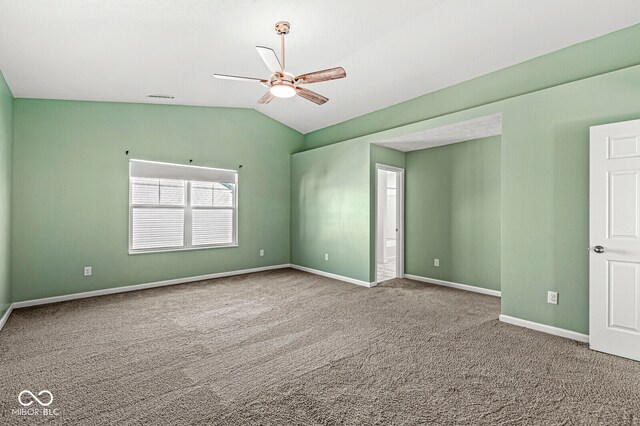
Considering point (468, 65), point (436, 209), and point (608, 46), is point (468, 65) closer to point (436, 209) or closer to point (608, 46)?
point (608, 46)

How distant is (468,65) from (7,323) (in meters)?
6.34

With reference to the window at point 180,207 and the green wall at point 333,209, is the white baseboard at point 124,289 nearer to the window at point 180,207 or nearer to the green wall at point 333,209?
the window at point 180,207

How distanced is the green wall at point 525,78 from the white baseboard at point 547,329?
2.67m

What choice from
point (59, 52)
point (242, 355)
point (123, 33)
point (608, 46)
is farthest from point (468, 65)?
point (59, 52)

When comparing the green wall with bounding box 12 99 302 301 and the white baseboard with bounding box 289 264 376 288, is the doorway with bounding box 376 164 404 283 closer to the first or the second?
the white baseboard with bounding box 289 264 376 288

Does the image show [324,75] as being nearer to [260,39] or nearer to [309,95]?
[309,95]

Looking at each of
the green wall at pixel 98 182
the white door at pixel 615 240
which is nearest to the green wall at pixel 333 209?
the green wall at pixel 98 182

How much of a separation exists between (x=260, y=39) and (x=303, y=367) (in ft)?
10.9

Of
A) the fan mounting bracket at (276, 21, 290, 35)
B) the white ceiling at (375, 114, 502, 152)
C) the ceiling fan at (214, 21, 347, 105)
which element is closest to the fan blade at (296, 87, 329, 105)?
the ceiling fan at (214, 21, 347, 105)

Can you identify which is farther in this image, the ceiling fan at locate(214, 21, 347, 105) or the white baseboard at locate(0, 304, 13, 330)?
the white baseboard at locate(0, 304, 13, 330)

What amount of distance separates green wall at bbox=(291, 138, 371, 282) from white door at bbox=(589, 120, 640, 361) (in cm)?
Answer: 298

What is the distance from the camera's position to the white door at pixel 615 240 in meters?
2.73

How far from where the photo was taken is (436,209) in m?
5.70

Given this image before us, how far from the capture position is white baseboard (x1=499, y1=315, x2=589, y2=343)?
313 cm
